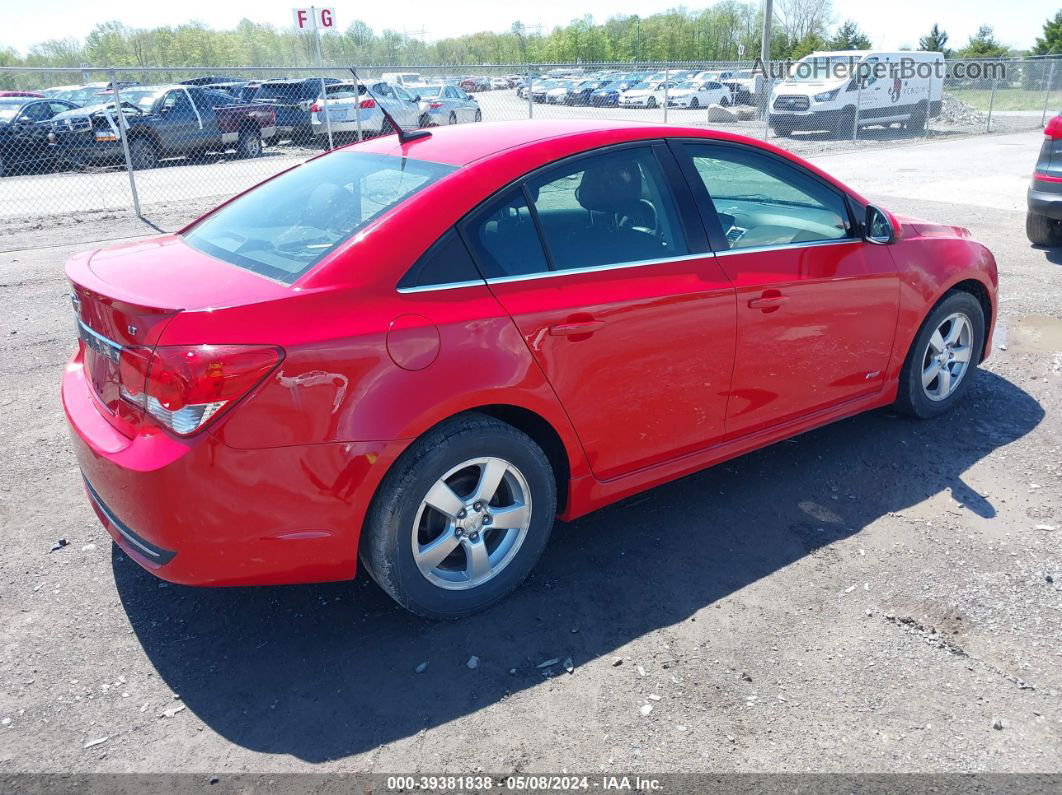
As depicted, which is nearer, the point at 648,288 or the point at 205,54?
the point at 648,288

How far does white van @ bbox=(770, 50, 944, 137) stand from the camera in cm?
2106

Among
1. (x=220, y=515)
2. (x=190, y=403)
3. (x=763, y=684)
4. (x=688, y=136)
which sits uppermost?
(x=688, y=136)

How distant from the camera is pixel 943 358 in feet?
15.6

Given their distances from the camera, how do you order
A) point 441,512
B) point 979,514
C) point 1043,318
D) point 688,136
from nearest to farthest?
1. point 441,512
2. point 688,136
3. point 979,514
4. point 1043,318

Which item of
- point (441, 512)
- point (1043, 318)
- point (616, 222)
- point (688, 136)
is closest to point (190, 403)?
point (441, 512)

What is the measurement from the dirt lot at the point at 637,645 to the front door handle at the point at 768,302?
944mm

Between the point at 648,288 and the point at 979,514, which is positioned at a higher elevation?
the point at 648,288

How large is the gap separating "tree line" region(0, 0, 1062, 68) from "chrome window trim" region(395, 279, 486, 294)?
220 ft

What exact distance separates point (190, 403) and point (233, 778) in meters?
1.11

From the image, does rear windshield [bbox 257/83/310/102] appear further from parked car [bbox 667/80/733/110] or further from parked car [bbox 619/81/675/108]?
parked car [bbox 667/80/733/110]

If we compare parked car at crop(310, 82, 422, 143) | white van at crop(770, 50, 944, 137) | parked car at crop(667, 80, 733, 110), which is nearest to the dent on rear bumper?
parked car at crop(310, 82, 422, 143)

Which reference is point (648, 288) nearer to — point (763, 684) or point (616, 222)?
point (616, 222)

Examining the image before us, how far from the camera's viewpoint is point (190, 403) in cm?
259

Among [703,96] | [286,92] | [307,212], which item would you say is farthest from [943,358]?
[703,96]
